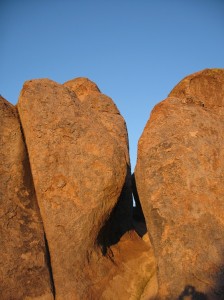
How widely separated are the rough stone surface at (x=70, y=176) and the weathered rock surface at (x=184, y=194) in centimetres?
99

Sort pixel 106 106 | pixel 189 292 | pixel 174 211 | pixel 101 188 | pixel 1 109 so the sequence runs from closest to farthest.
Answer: pixel 189 292 → pixel 174 211 → pixel 101 188 → pixel 1 109 → pixel 106 106

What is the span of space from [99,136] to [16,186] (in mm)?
2742

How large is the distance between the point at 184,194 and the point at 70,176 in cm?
314

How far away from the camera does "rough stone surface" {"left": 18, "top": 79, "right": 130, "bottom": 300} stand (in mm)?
9164

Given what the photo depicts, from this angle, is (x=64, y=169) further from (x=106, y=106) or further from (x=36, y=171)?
(x=106, y=106)

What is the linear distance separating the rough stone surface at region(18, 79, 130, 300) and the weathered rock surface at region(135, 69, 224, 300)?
99cm

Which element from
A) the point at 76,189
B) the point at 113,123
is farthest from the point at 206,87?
the point at 76,189

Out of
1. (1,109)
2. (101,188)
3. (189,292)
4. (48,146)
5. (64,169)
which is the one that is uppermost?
(1,109)

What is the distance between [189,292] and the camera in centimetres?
811

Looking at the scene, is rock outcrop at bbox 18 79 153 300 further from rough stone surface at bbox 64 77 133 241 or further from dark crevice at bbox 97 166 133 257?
rough stone surface at bbox 64 77 133 241

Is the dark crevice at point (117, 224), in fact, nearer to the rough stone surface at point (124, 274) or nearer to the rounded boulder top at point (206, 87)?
the rough stone surface at point (124, 274)

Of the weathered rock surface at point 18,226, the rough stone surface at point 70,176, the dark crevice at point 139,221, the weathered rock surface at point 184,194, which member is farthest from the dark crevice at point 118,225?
the weathered rock surface at point 18,226

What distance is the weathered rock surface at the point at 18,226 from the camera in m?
8.42

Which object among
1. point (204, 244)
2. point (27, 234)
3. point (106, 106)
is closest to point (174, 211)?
point (204, 244)
